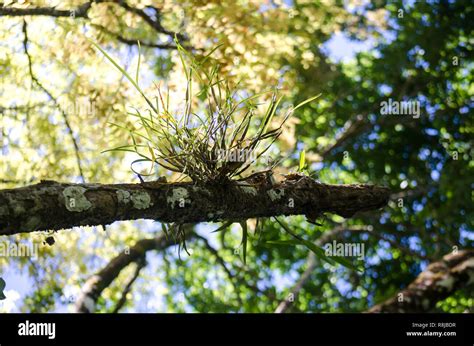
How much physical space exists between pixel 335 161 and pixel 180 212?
3475 millimetres

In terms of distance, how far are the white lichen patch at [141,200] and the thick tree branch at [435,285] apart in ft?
4.95

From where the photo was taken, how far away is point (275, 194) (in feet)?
4.46

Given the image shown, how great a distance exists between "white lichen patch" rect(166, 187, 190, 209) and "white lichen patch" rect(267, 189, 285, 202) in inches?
8.6

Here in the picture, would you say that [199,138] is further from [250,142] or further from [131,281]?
[131,281]

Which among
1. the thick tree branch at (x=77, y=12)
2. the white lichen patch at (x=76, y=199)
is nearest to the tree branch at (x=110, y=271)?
the thick tree branch at (x=77, y=12)

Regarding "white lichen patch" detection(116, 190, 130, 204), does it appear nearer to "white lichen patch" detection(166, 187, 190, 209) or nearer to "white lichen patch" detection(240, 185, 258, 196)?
"white lichen patch" detection(166, 187, 190, 209)

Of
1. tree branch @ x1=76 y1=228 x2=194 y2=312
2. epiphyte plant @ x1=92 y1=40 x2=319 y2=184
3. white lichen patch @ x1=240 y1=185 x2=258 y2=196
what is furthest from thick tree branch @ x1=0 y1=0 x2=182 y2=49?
tree branch @ x1=76 y1=228 x2=194 y2=312

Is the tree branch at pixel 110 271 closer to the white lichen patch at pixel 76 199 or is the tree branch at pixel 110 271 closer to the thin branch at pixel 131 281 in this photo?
the thin branch at pixel 131 281

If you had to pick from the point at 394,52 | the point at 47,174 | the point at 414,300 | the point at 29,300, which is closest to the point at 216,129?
the point at 414,300
